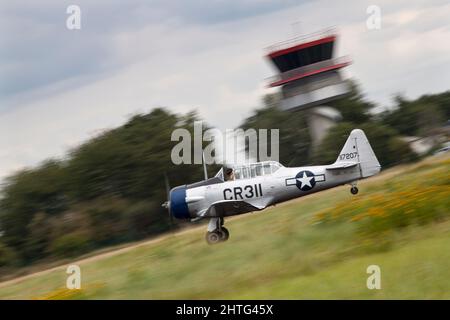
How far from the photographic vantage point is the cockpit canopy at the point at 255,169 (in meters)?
18.3

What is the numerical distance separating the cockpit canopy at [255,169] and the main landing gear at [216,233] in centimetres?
119

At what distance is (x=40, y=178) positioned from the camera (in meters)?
46.2

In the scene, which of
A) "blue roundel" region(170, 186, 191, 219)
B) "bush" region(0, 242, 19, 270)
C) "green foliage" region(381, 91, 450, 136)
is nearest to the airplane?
"blue roundel" region(170, 186, 191, 219)

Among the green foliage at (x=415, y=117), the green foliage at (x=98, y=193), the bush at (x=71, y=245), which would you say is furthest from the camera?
the green foliage at (x=415, y=117)

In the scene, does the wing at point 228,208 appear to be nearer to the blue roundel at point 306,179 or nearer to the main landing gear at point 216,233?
the main landing gear at point 216,233

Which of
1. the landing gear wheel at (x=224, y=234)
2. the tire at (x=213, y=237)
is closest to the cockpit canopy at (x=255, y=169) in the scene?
the landing gear wheel at (x=224, y=234)

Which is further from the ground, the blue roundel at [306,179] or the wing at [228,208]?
the blue roundel at [306,179]

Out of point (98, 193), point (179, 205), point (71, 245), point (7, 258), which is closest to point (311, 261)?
point (179, 205)

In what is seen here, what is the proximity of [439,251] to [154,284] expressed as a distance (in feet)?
17.4

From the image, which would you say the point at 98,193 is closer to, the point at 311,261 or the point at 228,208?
the point at 228,208

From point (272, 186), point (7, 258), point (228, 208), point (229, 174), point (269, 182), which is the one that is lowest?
point (7, 258)

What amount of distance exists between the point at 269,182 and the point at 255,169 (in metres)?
0.49

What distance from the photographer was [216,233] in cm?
1822
